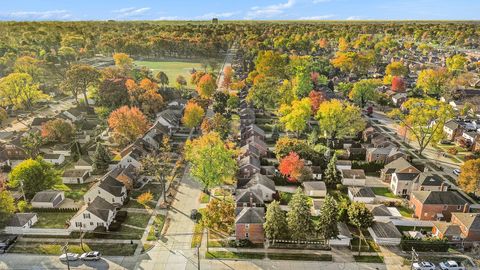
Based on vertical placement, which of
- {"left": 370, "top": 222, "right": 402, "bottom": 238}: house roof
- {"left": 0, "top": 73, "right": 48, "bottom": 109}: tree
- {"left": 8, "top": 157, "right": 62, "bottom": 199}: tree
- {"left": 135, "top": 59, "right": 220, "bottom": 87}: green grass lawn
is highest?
{"left": 0, "top": 73, "right": 48, "bottom": 109}: tree

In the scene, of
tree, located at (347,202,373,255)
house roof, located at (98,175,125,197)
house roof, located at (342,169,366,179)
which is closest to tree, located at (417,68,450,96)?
house roof, located at (342,169,366,179)

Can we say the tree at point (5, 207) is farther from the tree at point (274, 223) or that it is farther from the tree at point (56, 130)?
the tree at point (274, 223)

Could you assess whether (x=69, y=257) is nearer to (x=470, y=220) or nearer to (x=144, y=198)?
(x=144, y=198)

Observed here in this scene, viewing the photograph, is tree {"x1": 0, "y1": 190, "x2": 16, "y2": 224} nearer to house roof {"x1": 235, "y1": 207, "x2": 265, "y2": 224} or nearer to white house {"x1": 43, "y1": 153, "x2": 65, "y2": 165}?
white house {"x1": 43, "y1": 153, "x2": 65, "y2": 165}

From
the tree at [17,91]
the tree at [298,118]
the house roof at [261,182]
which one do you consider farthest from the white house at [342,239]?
the tree at [17,91]

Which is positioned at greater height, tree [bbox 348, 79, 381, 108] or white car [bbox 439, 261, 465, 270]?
tree [bbox 348, 79, 381, 108]

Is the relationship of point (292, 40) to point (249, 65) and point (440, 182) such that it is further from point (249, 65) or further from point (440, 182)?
point (440, 182)

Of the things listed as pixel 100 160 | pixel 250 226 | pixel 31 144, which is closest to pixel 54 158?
pixel 31 144
